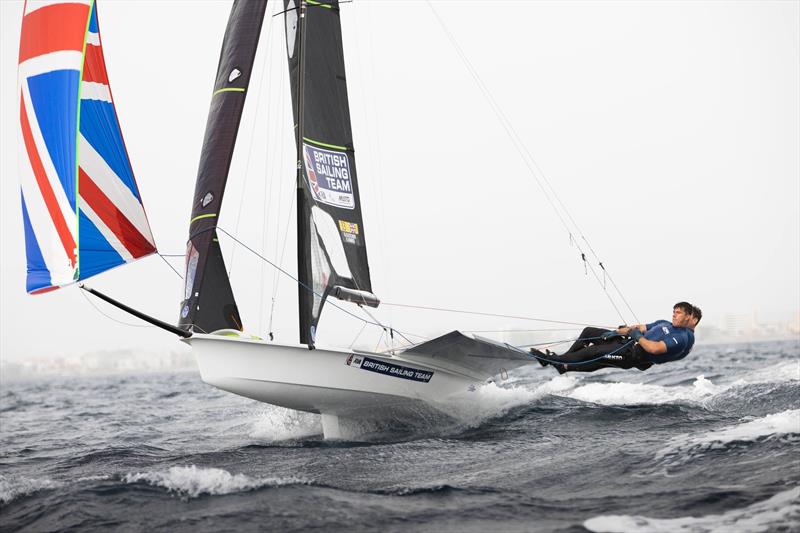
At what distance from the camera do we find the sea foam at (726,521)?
388 centimetres

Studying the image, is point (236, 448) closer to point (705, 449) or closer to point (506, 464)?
point (506, 464)

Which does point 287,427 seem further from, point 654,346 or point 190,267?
point 654,346

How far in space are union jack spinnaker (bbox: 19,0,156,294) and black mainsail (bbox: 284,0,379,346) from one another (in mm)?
1876

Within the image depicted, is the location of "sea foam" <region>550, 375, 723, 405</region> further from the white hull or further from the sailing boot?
the white hull

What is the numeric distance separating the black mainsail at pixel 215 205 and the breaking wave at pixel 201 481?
1.86m

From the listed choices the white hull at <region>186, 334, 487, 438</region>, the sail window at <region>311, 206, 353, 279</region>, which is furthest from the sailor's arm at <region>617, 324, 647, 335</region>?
the sail window at <region>311, 206, 353, 279</region>

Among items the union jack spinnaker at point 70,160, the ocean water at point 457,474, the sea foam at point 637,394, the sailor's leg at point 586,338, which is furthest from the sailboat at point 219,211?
the sea foam at point 637,394

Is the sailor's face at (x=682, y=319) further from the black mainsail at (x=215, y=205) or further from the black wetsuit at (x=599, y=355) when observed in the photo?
the black mainsail at (x=215, y=205)

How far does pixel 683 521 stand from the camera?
4086 millimetres

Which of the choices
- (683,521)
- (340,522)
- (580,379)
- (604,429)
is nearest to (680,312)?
(604,429)

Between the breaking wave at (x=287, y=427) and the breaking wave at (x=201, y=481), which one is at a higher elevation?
the breaking wave at (x=201, y=481)

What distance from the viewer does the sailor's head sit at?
7.81 metres

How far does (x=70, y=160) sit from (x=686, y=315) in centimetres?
669

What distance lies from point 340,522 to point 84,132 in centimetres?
525
